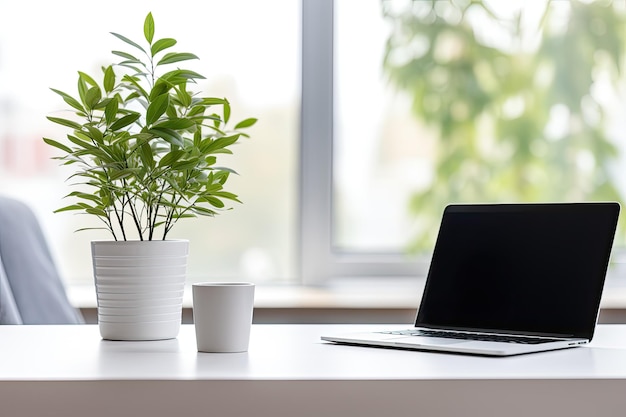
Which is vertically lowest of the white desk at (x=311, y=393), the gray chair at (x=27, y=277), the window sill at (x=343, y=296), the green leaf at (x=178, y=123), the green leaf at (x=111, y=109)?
the window sill at (x=343, y=296)

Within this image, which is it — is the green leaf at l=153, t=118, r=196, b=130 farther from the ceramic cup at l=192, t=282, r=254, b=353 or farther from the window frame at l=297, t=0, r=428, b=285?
the window frame at l=297, t=0, r=428, b=285

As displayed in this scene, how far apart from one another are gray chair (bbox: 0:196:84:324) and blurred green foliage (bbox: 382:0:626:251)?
1.14 metres

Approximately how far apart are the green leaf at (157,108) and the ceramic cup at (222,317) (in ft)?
0.76

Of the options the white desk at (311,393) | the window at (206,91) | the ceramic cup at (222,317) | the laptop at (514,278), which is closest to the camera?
the white desk at (311,393)

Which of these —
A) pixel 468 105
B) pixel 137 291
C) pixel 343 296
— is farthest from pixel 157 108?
pixel 468 105

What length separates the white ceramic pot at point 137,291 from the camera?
3.69 feet

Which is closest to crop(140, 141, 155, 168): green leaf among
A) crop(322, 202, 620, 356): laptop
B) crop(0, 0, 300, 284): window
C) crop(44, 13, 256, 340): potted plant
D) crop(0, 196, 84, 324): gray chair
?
crop(44, 13, 256, 340): potted plant

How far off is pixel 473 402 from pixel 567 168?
75.0 inches

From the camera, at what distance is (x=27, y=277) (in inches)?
69.6

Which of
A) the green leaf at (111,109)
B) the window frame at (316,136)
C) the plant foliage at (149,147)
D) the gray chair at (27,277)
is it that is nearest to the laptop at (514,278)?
the plant foliage at (149,147)

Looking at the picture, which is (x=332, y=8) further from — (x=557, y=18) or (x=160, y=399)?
(x=160, y=399)

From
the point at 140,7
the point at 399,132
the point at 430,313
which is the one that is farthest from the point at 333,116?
the point at 430,313

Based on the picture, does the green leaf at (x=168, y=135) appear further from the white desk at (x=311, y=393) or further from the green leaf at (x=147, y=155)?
the white desk at (x=311, y=393)

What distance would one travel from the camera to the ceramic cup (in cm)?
98
